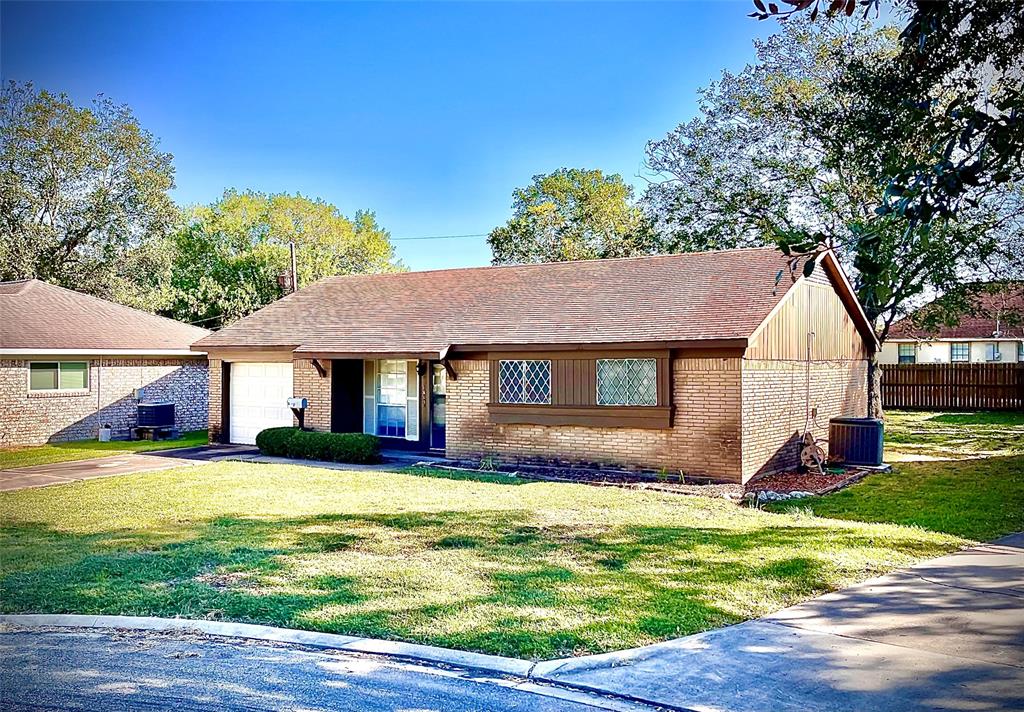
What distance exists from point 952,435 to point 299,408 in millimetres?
17359

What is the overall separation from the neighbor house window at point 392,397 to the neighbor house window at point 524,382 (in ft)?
11.4

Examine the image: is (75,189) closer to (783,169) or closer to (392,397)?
(392,397)

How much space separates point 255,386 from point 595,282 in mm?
8906

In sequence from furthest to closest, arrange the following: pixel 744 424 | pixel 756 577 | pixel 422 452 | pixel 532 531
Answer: pixel 422 452, pixel 744 424, pixel 532 531, pixel 756 577

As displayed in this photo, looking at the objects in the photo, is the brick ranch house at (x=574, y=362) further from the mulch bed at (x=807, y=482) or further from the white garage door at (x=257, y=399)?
the mulch bed at (x=807, y=482)

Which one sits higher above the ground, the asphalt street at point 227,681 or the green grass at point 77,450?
the green grass at point 77,450

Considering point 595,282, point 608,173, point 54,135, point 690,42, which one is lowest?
point 595,282

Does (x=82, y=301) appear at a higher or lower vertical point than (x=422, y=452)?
higher

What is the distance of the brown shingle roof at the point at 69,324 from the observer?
20375mm

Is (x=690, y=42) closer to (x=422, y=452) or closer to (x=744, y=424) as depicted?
(x=744, y=424)

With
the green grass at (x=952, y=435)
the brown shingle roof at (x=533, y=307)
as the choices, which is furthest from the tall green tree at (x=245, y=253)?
the green grass at (x=952, y=435)

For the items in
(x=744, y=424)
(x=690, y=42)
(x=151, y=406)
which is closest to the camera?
(x=690, y=42)

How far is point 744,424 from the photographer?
44.4 ft

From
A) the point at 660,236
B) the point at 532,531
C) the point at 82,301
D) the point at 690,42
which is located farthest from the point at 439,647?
the point at 660,236
